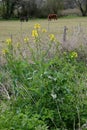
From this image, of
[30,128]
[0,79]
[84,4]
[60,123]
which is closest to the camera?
[30,128]

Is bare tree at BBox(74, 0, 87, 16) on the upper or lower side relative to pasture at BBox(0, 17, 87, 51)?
lower

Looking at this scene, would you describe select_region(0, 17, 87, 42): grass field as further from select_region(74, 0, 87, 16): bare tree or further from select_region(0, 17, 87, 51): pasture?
select_region(74, 0, 87, 16): bare tree

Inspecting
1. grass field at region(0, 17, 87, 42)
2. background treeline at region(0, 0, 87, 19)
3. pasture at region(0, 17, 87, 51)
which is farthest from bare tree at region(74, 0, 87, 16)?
pasture at region(0, 17, 87, 51)

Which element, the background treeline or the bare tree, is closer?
the background treeline

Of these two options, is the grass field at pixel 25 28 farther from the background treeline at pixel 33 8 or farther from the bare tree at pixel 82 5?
the bare tree at pixel 82 5

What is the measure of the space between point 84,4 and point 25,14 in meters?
14.1

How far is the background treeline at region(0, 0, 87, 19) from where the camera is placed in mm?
80062

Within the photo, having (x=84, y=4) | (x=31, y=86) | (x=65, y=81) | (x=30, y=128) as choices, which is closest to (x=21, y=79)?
(x=31, y=86)

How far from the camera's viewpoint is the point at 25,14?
79.6 meters

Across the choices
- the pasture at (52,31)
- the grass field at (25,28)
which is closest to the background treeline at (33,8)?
the grass field at (25,28)

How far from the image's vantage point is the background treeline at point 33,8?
8006 centimetres

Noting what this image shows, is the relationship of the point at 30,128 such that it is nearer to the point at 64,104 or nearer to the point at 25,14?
the point at 64,104

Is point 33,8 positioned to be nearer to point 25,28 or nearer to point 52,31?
point 25,28

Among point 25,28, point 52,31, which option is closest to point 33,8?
point 25,28
